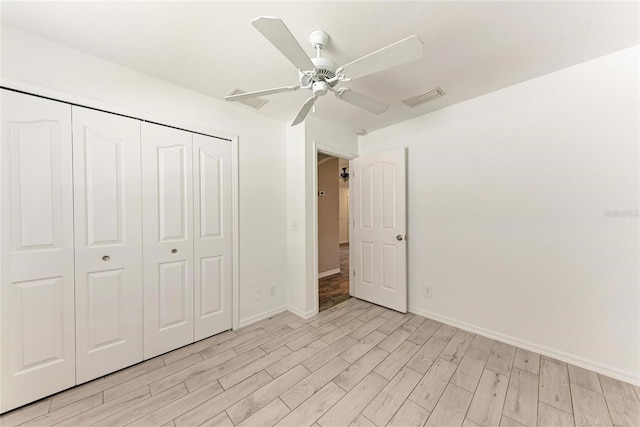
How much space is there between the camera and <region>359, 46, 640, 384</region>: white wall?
1.73 m

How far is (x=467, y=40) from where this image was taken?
1595 millimetres

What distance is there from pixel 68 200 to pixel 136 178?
43 cm

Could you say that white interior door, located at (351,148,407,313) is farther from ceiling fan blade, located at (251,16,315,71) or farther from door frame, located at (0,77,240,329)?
ceiling fan blade, located at (251,16,315,71)

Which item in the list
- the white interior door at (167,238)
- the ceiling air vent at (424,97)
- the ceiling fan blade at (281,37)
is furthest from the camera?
the ceiling air vent at (424,97)

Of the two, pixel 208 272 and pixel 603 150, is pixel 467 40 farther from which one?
pixel 208 272

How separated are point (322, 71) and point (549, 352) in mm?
2888

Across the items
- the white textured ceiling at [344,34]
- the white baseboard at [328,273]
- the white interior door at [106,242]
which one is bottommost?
Answer: the white baseboard at [328,273]

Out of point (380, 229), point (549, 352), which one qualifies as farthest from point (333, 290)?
point (549, 352)

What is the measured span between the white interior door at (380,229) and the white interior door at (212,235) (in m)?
1.75

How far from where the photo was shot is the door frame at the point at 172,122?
5.03 ft

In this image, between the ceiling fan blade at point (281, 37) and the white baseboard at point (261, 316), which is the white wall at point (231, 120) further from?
the ceiling fan blade at point (281, 37)

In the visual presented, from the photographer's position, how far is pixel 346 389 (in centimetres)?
165

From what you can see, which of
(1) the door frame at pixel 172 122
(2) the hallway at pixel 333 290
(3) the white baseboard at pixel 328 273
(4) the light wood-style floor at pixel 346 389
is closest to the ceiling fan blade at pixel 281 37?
(1) the door frame at pixel 172 122

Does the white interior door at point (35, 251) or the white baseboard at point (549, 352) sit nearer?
the white interior door at point (35, 251)
